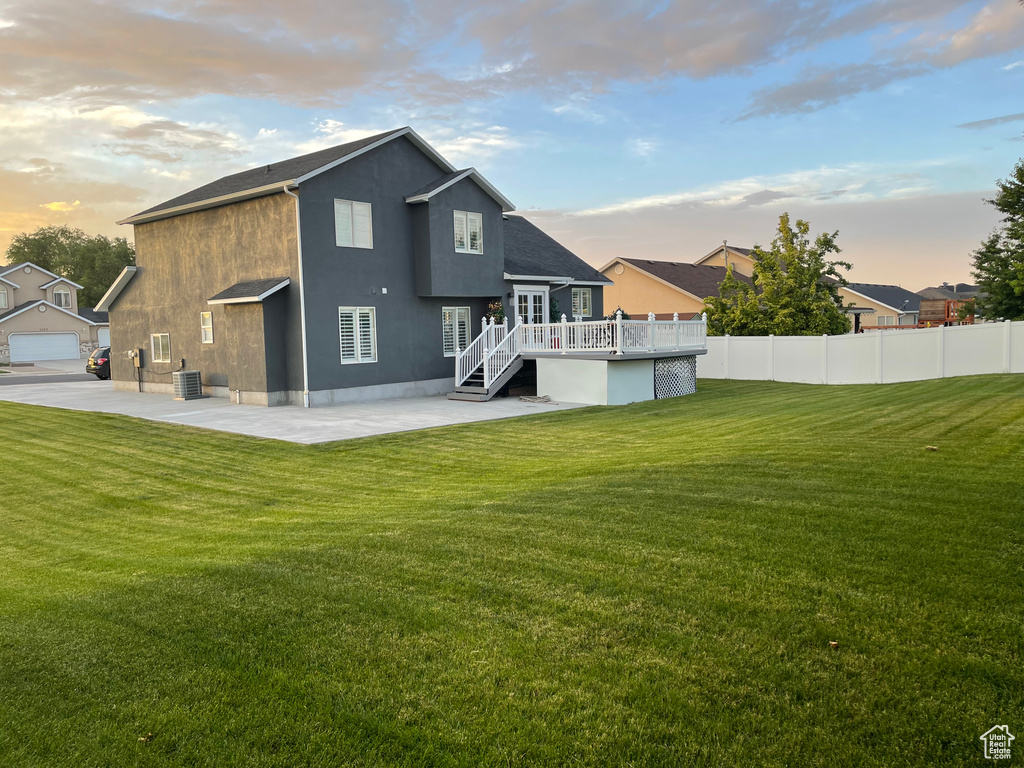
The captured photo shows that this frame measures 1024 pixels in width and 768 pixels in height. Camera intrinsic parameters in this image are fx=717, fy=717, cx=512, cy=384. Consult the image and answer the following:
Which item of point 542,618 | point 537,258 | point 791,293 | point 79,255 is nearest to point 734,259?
point 791,293

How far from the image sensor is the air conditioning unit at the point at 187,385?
72.3 feet

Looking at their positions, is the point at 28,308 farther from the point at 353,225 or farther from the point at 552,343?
the point at 552,343

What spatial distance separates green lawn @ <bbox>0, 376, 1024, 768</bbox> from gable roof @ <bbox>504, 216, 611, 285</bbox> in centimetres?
1667

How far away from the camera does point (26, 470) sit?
1219cm

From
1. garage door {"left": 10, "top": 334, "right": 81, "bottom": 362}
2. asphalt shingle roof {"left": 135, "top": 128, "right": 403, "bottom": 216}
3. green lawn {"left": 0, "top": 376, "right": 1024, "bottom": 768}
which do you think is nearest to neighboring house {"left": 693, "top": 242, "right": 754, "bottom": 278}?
asphalt shingle roof {"left": 135, "top": 128, "right": 403, "bottom": 216}

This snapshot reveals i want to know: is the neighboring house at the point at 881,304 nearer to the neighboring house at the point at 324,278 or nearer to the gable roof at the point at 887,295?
the gable roof at the point at 887,295

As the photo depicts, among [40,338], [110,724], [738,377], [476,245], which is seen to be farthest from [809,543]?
[40,338]

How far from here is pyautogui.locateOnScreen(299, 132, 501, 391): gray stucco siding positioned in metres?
19.8

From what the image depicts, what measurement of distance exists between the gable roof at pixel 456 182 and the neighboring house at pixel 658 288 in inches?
823

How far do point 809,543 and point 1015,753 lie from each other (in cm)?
279

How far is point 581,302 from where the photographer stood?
2914 cm

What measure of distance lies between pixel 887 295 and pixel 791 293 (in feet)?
92.5

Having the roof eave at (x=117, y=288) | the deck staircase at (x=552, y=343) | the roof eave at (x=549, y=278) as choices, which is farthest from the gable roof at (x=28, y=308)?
the deck staircase at (x=552, y=343)

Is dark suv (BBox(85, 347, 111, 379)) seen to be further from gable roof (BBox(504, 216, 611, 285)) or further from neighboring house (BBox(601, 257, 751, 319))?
neighboring house (BBox(601, 257, 751, 319))
